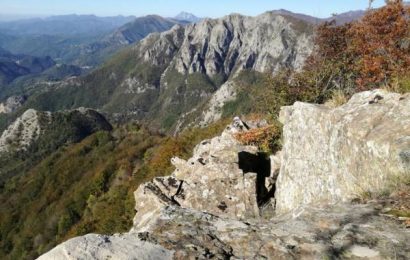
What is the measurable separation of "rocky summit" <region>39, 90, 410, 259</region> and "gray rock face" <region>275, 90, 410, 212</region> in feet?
0.09

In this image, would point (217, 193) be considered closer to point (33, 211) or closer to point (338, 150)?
point (338, 150)

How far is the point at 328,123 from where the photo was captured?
1163 centimetres

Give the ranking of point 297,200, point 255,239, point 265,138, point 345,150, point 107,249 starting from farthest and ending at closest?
point 265,138
point 297,200
point 345,150
point 255,239
point 107,249

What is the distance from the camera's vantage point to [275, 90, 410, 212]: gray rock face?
8.70m

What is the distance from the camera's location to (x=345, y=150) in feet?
33.9

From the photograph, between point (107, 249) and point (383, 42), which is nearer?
point (107, 249)

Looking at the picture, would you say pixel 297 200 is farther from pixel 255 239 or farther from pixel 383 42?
pixel 383 42

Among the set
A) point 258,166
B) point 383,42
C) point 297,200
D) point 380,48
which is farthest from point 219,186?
point 383,42

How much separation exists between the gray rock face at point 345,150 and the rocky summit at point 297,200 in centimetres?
3

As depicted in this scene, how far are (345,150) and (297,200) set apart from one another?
2476 mm

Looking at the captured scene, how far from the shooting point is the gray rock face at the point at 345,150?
342 inches

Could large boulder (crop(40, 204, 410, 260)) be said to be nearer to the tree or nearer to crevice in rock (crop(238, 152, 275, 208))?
crevice in rock (crop(238, 152, 275, 208))

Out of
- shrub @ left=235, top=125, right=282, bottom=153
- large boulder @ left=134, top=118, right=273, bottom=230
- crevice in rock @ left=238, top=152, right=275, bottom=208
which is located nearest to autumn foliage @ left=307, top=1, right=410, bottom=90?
shrub @ left=235, top=125, right=282, bottom=153

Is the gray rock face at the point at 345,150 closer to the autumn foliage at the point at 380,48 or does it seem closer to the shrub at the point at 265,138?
the shrub at the point at 265,138
